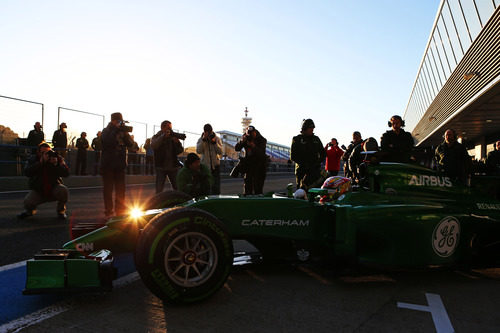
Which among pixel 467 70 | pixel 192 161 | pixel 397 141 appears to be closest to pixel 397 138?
pixel 397 141

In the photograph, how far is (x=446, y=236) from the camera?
11.8 feet

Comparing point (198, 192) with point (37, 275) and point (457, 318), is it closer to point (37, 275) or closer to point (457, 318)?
point (37, 275)

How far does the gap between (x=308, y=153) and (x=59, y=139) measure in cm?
1026

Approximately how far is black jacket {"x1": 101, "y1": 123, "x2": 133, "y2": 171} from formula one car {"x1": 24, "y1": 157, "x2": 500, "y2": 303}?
9.25 feet

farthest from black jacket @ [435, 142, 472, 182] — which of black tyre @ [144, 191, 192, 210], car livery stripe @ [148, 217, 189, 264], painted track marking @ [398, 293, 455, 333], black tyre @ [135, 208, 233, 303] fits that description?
car livery stripe @ [148, 217, 189, 264]

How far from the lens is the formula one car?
2727 millimetres

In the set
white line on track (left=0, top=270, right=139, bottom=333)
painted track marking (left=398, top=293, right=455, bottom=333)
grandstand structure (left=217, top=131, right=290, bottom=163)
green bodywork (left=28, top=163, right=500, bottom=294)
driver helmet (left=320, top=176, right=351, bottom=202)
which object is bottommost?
painted track marking (left=398, top=293, right=455, bottom=333)

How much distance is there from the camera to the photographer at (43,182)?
667 cm

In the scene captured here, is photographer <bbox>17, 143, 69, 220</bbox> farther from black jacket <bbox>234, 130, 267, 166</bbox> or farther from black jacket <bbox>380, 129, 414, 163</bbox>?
black jacket <bbox>380, 129, 414, 163</bbox>

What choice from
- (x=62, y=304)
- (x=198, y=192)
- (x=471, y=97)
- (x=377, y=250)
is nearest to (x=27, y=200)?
(x=198, y=192)

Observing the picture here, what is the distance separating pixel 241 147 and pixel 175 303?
5088 millimetres

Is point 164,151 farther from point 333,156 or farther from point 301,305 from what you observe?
point 333,156

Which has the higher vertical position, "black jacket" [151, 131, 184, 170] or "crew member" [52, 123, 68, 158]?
"crew member" [52, 123, 68, 158]

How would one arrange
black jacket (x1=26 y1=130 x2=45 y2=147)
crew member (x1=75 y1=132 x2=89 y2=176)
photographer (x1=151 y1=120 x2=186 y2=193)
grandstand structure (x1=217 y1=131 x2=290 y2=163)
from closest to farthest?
photographer (x1=151 y1=120 x2=186 y2=193) → black jacket (x1=26 y1=130 x2=45 y2=147) → crew member (x1=75 y1=132 x2=89 y2=176) → grandstand structure (x1=217 y1=131 x2=290 y2=163)
